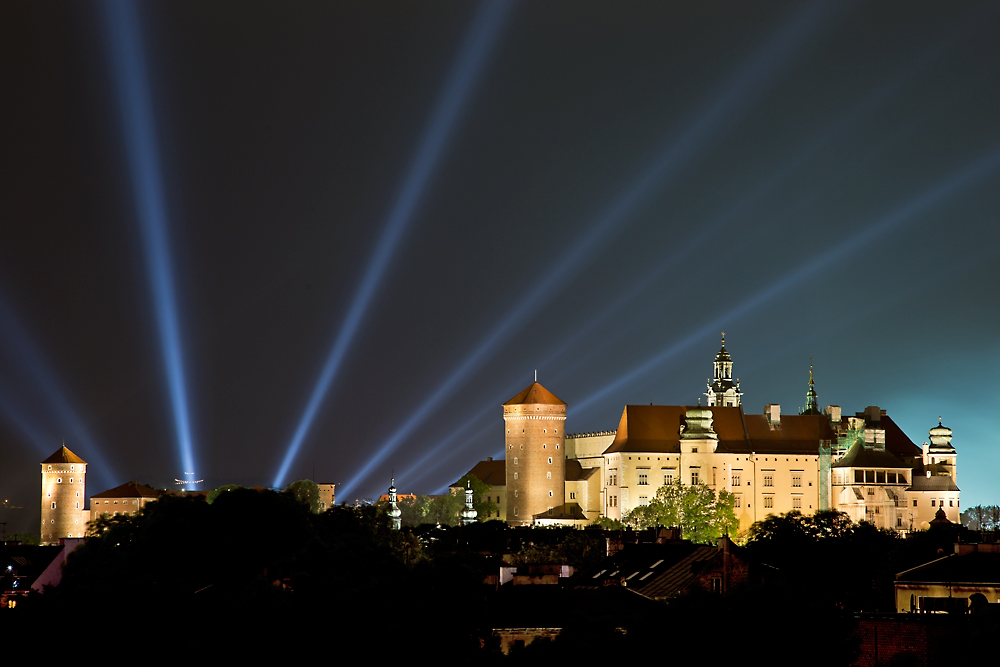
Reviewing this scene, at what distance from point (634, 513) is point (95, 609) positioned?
97339 millimetres

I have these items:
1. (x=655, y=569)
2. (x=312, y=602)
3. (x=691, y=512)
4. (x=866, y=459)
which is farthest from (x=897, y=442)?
(x=312, y=602)

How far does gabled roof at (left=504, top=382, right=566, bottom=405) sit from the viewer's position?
14438 centimetres

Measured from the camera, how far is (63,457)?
7116 inches

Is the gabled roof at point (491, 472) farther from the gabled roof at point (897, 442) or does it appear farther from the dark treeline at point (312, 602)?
the dark treeline at point (312, 602)

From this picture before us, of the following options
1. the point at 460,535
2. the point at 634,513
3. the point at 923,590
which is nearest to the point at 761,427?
the point at 634,513

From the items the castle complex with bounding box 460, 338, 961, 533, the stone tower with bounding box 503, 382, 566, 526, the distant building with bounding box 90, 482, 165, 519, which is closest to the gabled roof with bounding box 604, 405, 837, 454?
the castle complex with bounding box 460, 338, 961, 533

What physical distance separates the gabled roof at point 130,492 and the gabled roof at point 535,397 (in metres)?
55.4

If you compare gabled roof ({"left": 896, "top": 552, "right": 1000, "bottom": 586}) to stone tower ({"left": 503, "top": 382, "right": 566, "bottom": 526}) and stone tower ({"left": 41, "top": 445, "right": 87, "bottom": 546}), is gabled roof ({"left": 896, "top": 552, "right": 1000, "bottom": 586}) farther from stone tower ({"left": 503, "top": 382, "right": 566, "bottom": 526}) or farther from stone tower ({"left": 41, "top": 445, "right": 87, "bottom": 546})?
stone tower ({"left": 41, "top": 445, "right": 87, "bottom": 546})

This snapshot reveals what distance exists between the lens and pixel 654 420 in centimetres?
14212

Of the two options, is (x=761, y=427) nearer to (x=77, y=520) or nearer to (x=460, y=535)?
(x=460, y=535)

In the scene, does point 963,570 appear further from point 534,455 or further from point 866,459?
point 534,455

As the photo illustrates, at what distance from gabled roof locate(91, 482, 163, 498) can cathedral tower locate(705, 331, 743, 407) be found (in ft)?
215

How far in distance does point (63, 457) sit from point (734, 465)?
83838mm

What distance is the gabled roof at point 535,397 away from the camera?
14438 centimetres
